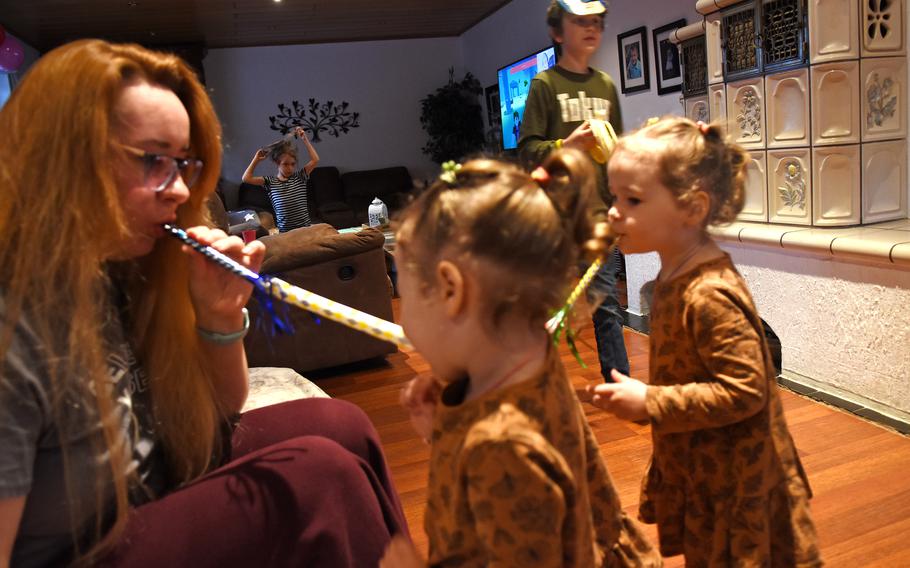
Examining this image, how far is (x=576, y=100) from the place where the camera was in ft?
8.19

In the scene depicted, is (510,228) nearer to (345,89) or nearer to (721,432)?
(721,432)

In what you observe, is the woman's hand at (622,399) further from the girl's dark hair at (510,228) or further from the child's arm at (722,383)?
the girl's dark hair at (510,228)

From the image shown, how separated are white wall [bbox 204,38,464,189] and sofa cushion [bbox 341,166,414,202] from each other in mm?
389

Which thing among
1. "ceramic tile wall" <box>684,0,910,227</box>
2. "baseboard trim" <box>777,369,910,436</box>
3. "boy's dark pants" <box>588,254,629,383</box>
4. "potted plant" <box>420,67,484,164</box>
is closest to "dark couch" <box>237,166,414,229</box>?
"potted plant" <box>420,67,484,164</box>

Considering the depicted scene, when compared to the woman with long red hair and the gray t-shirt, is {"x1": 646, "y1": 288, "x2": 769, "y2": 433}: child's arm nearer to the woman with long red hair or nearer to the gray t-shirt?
the woman with long red hair

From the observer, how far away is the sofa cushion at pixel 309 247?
3357mm

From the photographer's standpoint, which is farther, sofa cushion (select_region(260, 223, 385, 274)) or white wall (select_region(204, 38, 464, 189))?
white wall (select_region(204, 38, 464, 189))

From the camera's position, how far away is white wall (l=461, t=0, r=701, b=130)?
15.1 feet

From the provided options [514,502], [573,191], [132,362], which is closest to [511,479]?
[514,502]

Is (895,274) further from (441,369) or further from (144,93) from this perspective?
(144,93)

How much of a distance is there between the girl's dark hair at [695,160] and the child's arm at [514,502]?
640mm

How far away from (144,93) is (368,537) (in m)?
0.72

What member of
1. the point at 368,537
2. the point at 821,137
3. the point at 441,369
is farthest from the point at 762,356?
the point at 821,137

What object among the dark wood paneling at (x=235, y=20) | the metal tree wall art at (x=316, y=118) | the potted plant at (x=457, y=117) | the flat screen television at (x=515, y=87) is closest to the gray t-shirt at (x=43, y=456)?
the flat screen television at (x=515, y=87)
